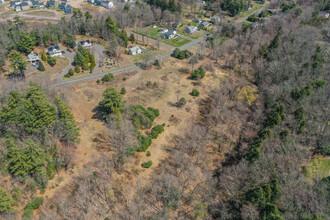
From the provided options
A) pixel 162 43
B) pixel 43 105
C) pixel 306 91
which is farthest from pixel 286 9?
pixel 43 105

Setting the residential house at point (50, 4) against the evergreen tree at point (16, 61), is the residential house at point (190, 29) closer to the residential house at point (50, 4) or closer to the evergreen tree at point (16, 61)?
the evergreen tree at point (16, 61)

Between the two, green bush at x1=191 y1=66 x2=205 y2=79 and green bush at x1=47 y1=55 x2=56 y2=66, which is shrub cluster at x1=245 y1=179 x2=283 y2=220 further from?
green bush at x1=47 y1=55 x2=56 y2=66

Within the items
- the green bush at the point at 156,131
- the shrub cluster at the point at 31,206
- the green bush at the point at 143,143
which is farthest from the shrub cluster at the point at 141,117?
the shrub cluster at the point at 31,206

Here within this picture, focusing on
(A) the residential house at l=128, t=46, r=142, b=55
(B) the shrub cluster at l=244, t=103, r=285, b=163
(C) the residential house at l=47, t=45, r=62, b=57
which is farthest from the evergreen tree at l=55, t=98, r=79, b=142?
(A) the residential house at l=128, t=46, r=142, b=55

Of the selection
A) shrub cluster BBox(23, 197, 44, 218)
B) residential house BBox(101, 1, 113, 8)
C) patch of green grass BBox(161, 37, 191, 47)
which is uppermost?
residential house BBox(101, 1, 113, 8)

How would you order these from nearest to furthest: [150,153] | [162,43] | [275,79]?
[150,153]
[275,79]
[162,43]

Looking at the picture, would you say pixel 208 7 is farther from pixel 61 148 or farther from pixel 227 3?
pixel 61 148

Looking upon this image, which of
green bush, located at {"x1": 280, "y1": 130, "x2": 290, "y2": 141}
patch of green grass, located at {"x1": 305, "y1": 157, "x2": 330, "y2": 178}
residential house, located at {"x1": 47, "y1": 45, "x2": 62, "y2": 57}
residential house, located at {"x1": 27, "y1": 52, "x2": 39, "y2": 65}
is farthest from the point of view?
residential house, located at {"x1": 47, "y1": 45, "x2": 62, "y2": 57}
